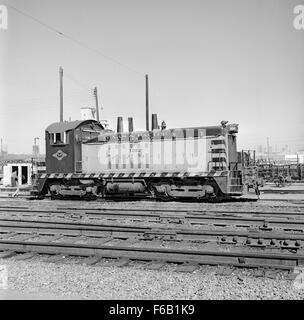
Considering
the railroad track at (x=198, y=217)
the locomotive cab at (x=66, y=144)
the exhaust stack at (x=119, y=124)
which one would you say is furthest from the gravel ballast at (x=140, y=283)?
the exhaust stack at (x=119, y=124)

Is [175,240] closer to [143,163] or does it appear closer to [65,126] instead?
[143,163]

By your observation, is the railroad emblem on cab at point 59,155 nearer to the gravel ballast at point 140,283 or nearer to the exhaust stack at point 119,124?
the exhaust stack at point 119,124

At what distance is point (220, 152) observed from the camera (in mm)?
16328

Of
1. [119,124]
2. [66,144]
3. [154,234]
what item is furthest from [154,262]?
[119,124]

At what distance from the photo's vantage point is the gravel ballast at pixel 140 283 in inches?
206

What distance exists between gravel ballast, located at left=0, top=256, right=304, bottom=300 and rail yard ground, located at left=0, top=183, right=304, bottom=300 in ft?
0.04

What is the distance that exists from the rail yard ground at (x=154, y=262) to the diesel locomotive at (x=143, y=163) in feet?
18.8

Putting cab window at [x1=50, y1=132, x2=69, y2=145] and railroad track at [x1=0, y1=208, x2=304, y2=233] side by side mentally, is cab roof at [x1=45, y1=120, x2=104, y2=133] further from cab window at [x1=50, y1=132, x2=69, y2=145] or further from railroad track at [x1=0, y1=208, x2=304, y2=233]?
railroad track at [x1=0, y1=208, x2=304, y2=233]

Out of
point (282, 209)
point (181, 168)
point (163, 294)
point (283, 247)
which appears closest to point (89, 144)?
point (181, 168)

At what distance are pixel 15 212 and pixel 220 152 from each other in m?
8.01

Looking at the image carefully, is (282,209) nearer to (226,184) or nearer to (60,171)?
(226,184)

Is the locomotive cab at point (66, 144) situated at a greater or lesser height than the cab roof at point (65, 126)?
lesser

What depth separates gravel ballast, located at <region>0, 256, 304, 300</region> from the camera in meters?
5.24

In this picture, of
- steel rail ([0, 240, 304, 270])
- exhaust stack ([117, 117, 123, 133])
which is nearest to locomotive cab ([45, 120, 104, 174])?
exhaust stack ([117, 117, 123, 133])
